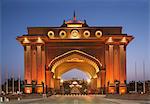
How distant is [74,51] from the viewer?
3878 cm

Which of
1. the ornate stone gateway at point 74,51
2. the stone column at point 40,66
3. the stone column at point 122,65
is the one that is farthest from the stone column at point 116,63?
the stone column at point 40,66

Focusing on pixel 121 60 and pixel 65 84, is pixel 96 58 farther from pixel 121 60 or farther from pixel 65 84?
pixel 65 84

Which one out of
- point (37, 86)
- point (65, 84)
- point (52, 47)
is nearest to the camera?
point (37, 86)

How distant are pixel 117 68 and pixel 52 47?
25.0 feet

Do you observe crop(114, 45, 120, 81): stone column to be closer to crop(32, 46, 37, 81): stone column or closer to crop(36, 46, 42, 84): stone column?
crop(36, 46, 42, 84): stone column

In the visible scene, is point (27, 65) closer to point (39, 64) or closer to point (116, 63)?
point (39, 64)

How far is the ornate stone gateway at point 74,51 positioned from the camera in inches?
1465

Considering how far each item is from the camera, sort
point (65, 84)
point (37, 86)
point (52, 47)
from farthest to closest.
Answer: point (65, 84), point (52, 47), point (37, 86)

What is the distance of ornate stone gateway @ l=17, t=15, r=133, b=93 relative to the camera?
3722cm

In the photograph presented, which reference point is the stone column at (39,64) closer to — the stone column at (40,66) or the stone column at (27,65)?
the stone column at (40,66)

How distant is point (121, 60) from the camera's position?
3766 centimetres

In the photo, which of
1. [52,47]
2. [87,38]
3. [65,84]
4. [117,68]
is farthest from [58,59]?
[65,84]

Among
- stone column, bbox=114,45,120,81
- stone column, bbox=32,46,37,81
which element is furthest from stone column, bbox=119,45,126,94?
stone column, bbox=32,46,37,81

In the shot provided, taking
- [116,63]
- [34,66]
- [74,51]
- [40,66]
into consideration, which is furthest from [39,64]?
[116,63]
